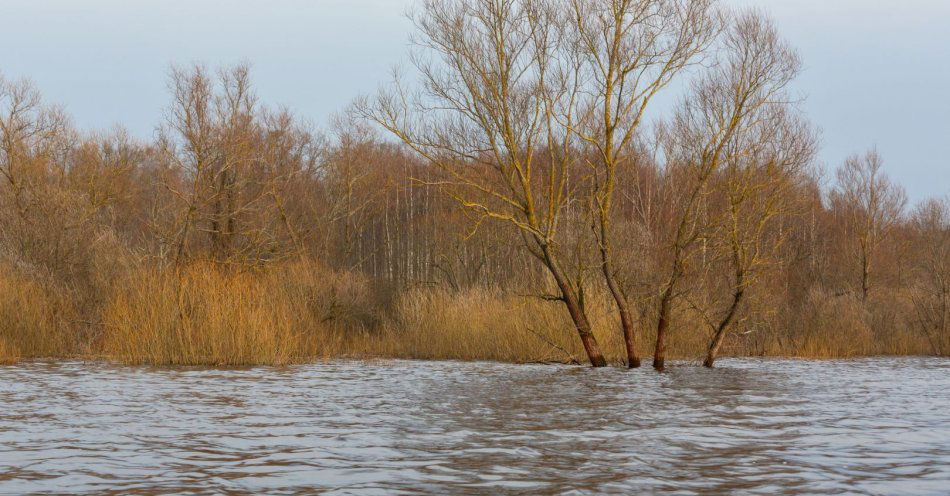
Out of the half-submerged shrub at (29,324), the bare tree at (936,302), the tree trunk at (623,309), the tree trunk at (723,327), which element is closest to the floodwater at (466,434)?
the tree trunk at (623,309)

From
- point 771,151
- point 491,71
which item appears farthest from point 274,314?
point 771,151

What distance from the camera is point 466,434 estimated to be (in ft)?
31.5

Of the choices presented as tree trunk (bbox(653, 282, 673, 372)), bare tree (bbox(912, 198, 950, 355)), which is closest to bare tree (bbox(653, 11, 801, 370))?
tree trunk (bbox(653, 282, 673, 372))

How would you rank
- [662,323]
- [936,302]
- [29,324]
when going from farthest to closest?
[936,302] < [29,324] < [662,323]

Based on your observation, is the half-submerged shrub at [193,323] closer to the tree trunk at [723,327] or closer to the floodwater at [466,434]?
the floodwater at [466,434]

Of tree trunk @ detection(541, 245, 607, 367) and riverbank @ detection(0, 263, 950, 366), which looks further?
riverbank @ detection(0, 263, 950, 366)

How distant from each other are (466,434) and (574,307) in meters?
7.97

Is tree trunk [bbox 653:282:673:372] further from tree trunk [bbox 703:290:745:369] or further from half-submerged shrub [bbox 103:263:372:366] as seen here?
half-submerged shrub [bbox 103:263:372:366]

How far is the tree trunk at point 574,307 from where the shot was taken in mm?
16938

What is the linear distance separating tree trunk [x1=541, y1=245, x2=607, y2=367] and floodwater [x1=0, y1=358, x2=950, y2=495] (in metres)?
1.05

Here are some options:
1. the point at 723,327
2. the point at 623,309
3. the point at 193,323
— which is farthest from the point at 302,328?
the point at 723,327

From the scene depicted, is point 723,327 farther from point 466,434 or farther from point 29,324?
point 29,324

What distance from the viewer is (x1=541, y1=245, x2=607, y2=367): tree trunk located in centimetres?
1694

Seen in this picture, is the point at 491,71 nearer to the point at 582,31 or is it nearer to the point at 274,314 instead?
the point at 582,31
